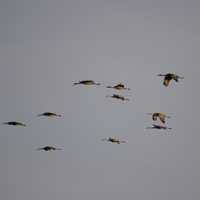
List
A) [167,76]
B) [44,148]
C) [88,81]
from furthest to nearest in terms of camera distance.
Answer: [44,148]
[88,81]
[167,76]

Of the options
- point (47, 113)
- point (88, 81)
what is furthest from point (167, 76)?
point (47, 113)

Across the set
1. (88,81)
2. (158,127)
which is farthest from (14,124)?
(158,127)

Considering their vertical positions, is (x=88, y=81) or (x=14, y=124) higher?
(x=88, y=81)

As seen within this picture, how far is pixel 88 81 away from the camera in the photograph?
1280 inches

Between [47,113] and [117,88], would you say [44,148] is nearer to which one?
[47,113]

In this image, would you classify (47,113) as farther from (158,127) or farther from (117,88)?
(158,127)

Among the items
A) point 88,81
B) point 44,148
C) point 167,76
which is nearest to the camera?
point 167,76

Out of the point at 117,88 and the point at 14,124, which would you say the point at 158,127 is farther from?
the point at 14,124

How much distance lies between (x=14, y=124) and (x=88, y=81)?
546 cm

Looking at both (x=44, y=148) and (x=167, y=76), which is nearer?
(x=167, y=76)

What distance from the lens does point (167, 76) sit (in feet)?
99.6

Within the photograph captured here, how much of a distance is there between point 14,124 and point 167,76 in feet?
33.4

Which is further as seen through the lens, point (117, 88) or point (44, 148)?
point (44, 148)

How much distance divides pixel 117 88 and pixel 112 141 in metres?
5.27
